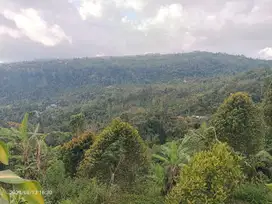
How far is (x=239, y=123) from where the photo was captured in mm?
11820

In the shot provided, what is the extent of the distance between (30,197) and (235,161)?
832 centimetres

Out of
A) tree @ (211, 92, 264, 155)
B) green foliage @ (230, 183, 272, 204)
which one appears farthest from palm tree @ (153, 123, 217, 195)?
green foliage @ (230, 183, 272, 204)

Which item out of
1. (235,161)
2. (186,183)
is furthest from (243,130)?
(186,183)

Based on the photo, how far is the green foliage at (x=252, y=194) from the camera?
10516 mm

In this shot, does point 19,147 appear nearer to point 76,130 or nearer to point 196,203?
point 196,203

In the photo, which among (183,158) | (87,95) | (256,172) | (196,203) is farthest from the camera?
(87,95)

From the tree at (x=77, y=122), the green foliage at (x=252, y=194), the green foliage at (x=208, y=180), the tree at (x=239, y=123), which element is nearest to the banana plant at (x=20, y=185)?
the green foliage at (x=208, y=180)

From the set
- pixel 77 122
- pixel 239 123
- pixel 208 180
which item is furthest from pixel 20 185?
pixel 77 122

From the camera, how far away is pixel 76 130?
2627cm

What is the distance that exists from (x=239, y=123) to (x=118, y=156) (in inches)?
186

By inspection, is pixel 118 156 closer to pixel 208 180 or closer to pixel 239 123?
pixel 239 123

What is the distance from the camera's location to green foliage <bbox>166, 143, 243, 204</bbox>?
24.5 ft

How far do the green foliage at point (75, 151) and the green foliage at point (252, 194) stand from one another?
963 cm

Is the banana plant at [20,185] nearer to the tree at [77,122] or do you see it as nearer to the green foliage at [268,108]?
the green foliage at [268,108]
